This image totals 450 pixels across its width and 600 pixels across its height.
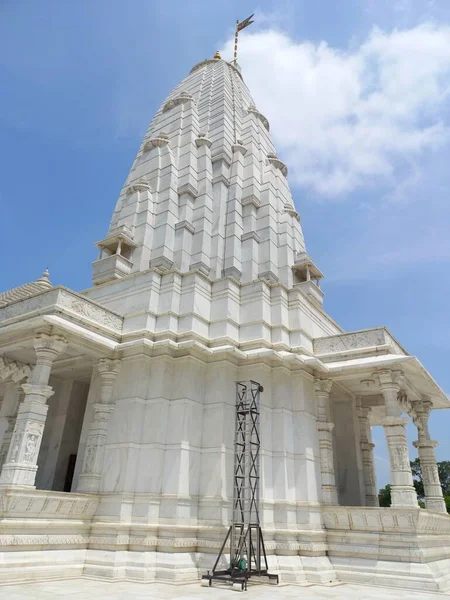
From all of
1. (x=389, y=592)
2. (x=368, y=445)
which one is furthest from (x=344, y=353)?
(x=389, y=592)

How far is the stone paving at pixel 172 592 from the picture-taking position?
865cm

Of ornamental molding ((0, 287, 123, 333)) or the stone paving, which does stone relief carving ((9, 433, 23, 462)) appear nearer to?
the stone paving

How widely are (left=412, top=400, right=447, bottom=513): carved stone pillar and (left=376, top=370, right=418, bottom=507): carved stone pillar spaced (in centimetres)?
388

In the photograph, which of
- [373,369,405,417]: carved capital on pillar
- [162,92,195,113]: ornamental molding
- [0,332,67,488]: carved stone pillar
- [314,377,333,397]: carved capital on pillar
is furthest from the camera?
[162,92,195,113]: ornamental molding

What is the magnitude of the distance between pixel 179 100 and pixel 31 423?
67.9ft

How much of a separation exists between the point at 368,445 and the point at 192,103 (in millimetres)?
20183

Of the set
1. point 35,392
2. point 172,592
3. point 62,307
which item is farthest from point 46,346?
point 172,592

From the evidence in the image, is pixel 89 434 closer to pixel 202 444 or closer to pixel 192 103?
pixel 202 444

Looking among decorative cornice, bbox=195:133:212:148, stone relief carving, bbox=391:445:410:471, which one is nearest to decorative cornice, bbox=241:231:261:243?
decorative cornice, bbox=195:133:212:148

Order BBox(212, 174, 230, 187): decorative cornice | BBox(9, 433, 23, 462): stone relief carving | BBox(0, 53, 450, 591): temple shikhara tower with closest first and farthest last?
1. BBox(9, 433, 23, 462): stone relief carving
2. BBox(0, 53, 450, 591): temple shikhara tower
3. BBox(212, 174, 230, 187): decorative cornice

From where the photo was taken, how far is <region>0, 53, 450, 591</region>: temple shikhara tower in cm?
1160

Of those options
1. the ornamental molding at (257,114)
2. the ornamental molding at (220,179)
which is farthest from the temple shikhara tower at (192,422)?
the ornamental molding at (257,114)

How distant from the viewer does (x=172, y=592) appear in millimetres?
9453

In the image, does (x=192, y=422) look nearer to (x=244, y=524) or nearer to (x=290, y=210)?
(x=244, y=524)
